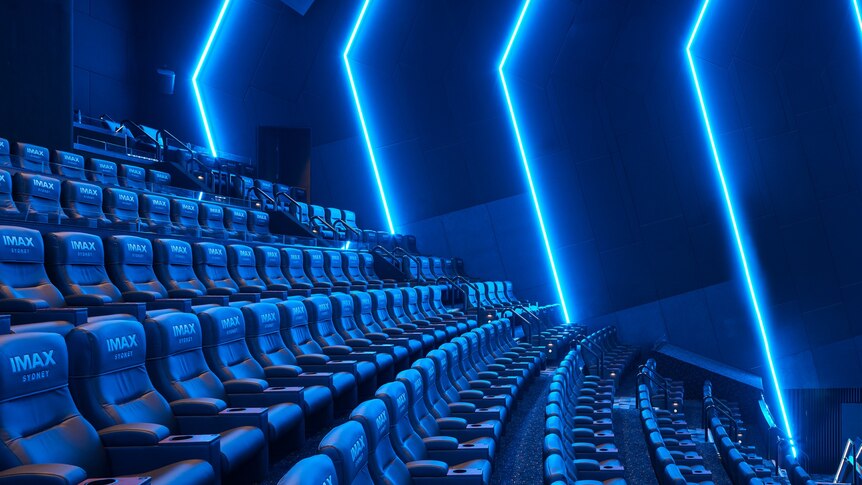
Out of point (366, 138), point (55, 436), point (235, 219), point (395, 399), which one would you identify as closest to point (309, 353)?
point (395, 399)

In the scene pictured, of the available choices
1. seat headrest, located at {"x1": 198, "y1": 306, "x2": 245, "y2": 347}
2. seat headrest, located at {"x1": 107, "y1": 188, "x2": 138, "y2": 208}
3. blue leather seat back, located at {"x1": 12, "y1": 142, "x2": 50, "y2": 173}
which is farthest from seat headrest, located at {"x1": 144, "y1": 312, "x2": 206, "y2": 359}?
blue leather seat back, located at {"x1": 12, "y1": 142, "x2": 50, "y2": 173}

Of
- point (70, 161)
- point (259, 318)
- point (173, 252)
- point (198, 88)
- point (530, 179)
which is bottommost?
point (259, 318)

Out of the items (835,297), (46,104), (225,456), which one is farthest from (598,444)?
(835,297)

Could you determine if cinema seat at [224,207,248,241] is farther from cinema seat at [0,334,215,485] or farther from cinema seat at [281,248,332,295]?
cinema seat at [0,334,215,485]

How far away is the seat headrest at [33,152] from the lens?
4.74 meters

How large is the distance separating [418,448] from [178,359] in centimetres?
81

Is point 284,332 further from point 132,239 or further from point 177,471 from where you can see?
point 177,471

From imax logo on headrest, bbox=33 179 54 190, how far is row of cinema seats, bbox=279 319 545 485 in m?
2.13

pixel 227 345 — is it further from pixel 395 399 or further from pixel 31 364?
pixel 31 364

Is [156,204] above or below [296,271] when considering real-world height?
above

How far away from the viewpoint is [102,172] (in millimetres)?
5117

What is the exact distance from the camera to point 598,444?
357 centimetres

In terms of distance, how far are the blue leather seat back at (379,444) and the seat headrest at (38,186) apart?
2.47 metres

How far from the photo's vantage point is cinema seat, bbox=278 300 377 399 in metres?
3.34
